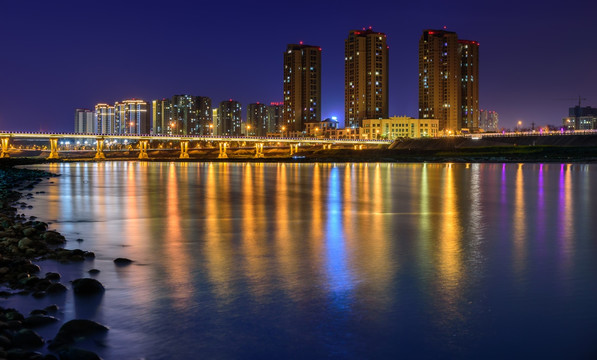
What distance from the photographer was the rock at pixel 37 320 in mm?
7285

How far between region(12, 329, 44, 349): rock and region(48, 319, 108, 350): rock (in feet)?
0.54

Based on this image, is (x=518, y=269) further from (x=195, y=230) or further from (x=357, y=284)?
(x=195, y=230)

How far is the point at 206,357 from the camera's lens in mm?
6434

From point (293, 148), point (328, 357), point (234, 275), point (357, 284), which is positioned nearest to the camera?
point (328, 357)

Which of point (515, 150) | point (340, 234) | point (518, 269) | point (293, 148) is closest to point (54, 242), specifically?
point (340, 234)

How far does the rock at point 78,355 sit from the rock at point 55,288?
2.95 m

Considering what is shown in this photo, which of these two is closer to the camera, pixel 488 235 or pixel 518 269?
pixel 518 269

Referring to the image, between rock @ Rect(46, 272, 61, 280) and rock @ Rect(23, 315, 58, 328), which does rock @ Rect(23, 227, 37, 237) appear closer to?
rock @ Rect(46, 272, 61, 280)

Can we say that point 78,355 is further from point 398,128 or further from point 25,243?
point 398,128

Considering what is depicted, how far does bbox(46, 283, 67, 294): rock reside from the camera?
8859 millimetres

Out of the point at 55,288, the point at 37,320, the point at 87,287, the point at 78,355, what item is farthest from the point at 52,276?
the point at 78,355

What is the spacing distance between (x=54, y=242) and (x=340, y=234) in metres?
7.81

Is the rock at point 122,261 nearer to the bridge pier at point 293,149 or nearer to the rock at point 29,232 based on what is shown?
the rock at point 29,232

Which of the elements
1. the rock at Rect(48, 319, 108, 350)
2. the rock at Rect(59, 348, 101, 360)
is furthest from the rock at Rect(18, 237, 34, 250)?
the rock at Rect(59, 348, 101, 360)
